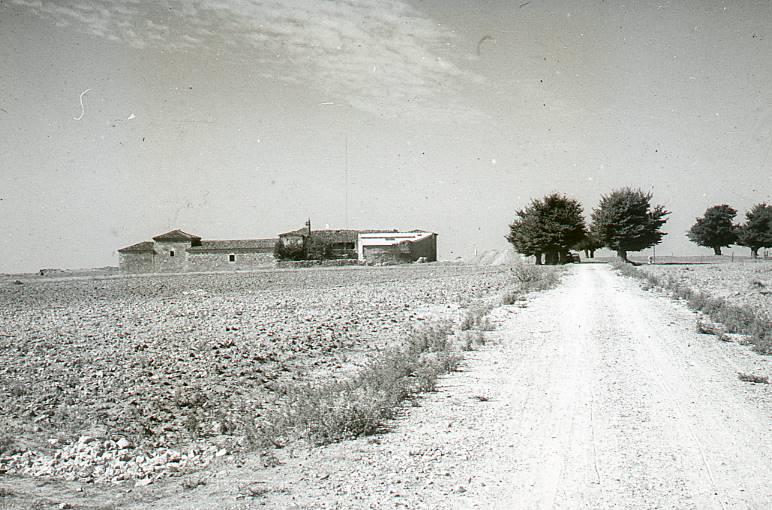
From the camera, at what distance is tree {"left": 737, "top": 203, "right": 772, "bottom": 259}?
88438mm

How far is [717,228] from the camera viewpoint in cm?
9619

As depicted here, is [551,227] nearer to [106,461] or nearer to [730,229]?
[730,229]

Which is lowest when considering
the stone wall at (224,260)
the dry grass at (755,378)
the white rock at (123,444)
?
the white rock at (123,444)

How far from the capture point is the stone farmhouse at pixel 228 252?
260 ft

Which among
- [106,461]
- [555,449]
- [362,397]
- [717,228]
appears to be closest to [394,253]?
[717,228]

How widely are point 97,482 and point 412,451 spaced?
3.79 m

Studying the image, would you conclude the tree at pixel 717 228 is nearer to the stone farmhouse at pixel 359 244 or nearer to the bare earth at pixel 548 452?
the stone farmhouse at pixel 359 244

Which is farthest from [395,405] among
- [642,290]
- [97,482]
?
[642,290]

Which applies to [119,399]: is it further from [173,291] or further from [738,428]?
[173,291]

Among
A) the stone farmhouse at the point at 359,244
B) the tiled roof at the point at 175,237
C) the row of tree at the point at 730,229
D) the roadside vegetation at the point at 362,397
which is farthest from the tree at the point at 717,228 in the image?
the roadside vegetation at the point at 362,397

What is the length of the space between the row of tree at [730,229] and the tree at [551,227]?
41266mm

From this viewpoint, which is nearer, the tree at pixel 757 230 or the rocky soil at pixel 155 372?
the rocky soil at pixel 155 372

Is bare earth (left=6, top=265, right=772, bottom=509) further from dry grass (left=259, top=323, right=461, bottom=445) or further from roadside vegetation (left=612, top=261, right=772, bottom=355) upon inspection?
roadside vegetation (left=612, top=261, right=772, bottom=355)

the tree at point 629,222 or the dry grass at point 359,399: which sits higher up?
the tree at point 629,222
